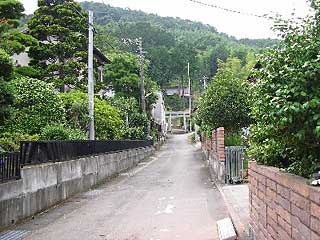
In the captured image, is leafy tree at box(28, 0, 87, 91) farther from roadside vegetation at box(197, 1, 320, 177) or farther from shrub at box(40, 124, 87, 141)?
roadside vegetation at box(197, 1, 320, 177)

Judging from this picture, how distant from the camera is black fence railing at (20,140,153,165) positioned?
11.6 m

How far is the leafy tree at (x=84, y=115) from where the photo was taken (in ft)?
74.5

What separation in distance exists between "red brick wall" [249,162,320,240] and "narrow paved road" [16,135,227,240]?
2.28 meters

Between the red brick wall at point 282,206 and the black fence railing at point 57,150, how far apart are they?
658cm

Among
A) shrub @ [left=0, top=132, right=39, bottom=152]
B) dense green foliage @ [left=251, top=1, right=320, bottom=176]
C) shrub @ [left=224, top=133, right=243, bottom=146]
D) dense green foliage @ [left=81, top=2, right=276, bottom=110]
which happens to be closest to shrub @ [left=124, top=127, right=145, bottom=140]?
shrub @ [left=224, top=133, right=243, bottom=146]

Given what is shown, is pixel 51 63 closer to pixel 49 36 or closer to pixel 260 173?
pixel 49 36

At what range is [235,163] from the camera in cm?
1620

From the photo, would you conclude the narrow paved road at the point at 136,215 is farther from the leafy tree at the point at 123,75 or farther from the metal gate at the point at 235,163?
the leafy tree at the point at 123,75

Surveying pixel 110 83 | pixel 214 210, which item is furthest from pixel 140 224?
pixel 110 83

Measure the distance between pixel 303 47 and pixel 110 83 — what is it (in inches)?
1674

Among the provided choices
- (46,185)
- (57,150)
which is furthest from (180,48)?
(46,185)

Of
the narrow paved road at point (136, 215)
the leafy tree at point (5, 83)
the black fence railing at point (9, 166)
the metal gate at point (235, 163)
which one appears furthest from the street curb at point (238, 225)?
the leafy tree at point (5, 83)

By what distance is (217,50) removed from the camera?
95.5 metres

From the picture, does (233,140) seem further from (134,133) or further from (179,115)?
(179,115)
